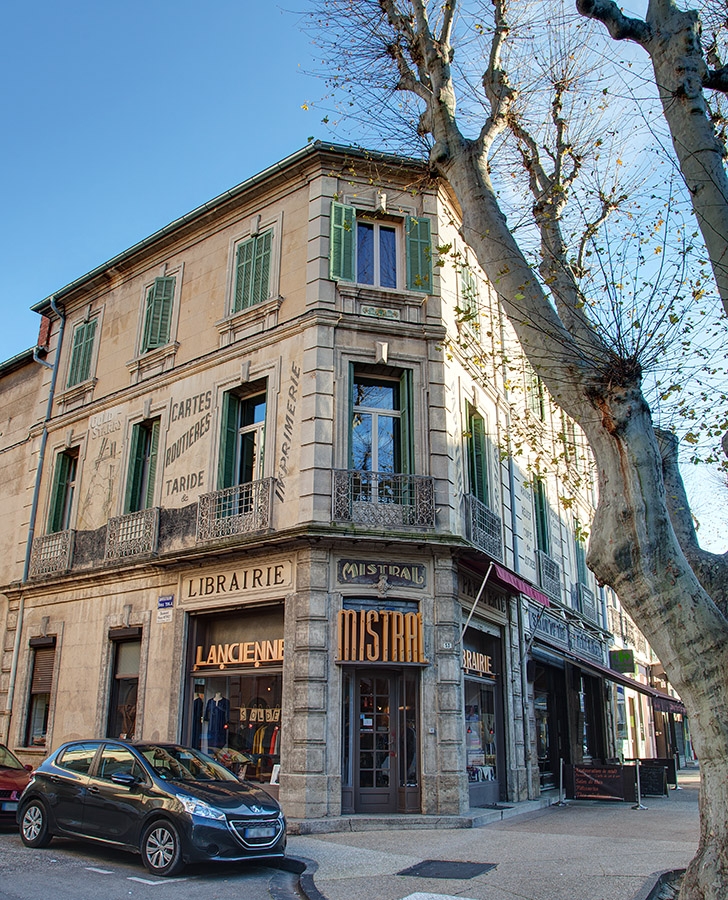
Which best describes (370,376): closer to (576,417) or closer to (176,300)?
(176,300)

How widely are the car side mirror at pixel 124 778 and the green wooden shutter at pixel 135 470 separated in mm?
7983

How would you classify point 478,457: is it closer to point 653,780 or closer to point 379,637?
point 379,637

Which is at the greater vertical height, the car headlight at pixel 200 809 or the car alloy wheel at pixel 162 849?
the car headlight at pixel 200 809

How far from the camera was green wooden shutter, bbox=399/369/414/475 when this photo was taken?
13875 millimetres

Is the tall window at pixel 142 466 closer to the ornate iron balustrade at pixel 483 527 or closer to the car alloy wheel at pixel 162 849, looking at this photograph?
the ornate iron balustrade at pixel 483 527

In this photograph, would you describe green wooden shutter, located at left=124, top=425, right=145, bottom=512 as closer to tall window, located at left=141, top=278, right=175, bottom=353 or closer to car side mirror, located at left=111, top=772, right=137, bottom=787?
tall window, located at left=141, top=278, right=175, bottom=353

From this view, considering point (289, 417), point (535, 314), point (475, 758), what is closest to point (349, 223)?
point (289, 417)

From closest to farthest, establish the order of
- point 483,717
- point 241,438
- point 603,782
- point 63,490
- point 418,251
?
point 483,717
point 418,251
point 241,438
point 603,782
point 63,490

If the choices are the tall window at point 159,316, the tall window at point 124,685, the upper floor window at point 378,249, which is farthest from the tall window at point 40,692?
the upper floor window at point 378,249

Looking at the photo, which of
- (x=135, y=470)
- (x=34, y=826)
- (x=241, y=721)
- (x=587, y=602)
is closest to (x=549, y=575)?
(x=587, y=602)

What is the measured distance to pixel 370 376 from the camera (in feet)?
48.0

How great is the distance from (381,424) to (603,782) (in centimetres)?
886

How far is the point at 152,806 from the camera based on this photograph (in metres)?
8.58

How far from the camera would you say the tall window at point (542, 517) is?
2021cm
